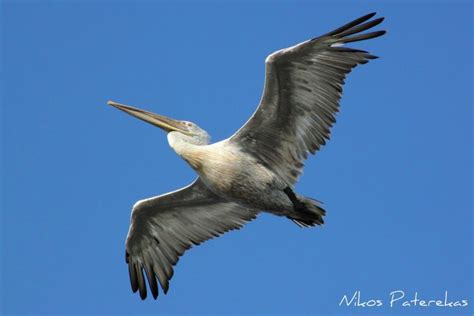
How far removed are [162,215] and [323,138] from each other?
250 cm

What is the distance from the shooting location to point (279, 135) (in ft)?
35.2

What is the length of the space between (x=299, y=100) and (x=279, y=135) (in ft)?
1.68

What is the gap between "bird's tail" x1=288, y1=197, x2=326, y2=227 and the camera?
417 inches

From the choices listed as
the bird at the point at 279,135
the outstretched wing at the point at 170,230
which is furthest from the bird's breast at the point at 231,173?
the outstretched wing at the point at 170,230

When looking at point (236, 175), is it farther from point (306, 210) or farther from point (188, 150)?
point (306, 210)

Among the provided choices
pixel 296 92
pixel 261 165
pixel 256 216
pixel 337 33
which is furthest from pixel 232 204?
pixel 337 33

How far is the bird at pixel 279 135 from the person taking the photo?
10242 mm

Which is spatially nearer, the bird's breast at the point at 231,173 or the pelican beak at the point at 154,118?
the bird's breast at the point at 231,173

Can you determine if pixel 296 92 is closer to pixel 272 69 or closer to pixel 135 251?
pixel 272 69

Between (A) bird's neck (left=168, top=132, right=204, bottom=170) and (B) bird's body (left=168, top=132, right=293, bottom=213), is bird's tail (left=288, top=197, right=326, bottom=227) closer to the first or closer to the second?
(B) bird's body (left=168, top=132, right=293, bottom=213)

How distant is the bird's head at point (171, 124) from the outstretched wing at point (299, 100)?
0.63 meters

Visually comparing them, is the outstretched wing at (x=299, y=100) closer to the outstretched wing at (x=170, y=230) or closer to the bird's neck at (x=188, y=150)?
the bird's neck at (x=188, y=150)

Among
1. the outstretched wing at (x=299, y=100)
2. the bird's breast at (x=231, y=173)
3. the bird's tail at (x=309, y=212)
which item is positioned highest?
the outstretched wing at (x=299, y=100)

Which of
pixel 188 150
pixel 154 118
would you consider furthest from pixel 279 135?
pixel 154 118
